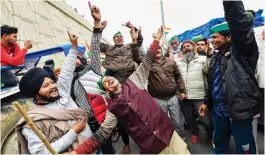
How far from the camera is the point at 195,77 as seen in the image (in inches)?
138

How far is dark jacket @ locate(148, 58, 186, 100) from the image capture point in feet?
11.3

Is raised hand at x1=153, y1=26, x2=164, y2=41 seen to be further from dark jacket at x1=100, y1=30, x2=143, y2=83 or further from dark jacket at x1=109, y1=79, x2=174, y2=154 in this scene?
dark jacket at x1=100, y1=30, x2=143, y2=83

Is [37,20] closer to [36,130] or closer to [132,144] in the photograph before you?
[132,144]

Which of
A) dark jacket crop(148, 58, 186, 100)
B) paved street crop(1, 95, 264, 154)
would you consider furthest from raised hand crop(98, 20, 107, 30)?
paved street crop(1, 95, 264, 154)

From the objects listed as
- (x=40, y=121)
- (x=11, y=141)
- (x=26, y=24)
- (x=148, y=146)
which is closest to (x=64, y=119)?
(x=40, y=121)

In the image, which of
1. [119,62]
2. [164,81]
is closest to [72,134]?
[164,81]

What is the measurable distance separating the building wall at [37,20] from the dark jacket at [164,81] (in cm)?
497

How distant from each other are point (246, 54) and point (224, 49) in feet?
1.15

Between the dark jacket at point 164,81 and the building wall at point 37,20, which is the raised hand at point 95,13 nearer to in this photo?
the dark jacket at point 164,81

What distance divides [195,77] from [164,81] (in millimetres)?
530

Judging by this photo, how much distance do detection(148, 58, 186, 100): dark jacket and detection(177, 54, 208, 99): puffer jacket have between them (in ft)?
0.35

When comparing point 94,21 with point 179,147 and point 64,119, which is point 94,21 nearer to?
point 64,119

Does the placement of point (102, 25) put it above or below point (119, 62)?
above

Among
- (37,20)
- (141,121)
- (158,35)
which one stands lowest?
(141,121)
